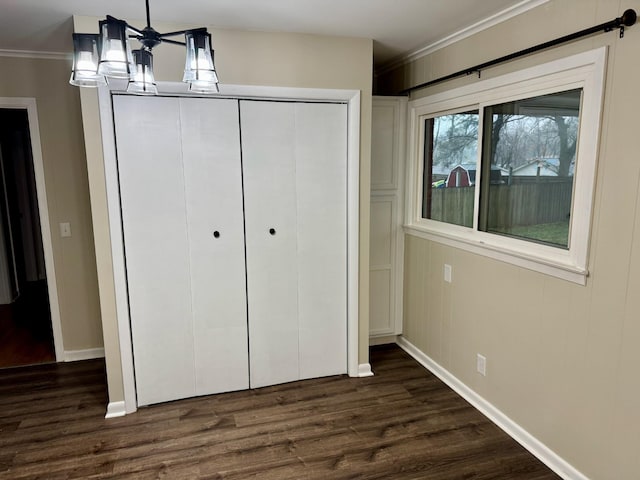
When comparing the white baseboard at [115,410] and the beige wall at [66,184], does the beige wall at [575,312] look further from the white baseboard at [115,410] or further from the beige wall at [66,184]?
the beige wall at [66,184]

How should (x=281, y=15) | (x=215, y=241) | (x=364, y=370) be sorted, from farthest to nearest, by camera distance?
(x=364, y=370), (x=215, y=241), (x=281, y=15)

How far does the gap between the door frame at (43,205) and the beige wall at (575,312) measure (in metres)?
3.04

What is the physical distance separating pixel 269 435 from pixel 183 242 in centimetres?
130

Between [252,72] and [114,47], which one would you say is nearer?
[114,47]

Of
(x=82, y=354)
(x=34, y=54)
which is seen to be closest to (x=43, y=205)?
(x=34, y=54)

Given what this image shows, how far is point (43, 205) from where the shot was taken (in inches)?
133

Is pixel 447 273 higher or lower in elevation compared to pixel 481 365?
higher

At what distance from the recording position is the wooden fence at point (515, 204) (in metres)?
2.23

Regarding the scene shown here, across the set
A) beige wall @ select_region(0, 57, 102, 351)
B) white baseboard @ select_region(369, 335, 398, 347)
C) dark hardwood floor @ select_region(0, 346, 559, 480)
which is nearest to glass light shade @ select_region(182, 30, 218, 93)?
dark hardwood floor @ select_region(0, 346, 559, 480)

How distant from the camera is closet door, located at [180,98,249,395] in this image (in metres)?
2.74

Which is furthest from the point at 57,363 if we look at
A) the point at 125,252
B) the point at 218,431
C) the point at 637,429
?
the point at 637,429

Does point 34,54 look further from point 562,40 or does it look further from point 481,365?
point 481,365

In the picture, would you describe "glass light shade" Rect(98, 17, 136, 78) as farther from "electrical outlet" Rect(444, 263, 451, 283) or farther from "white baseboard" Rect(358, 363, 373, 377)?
Result: "white baseboard" Rect(358, 363, 373, 377)

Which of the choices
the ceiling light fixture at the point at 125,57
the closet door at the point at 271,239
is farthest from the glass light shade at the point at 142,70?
the closet door at the point at 271,239
